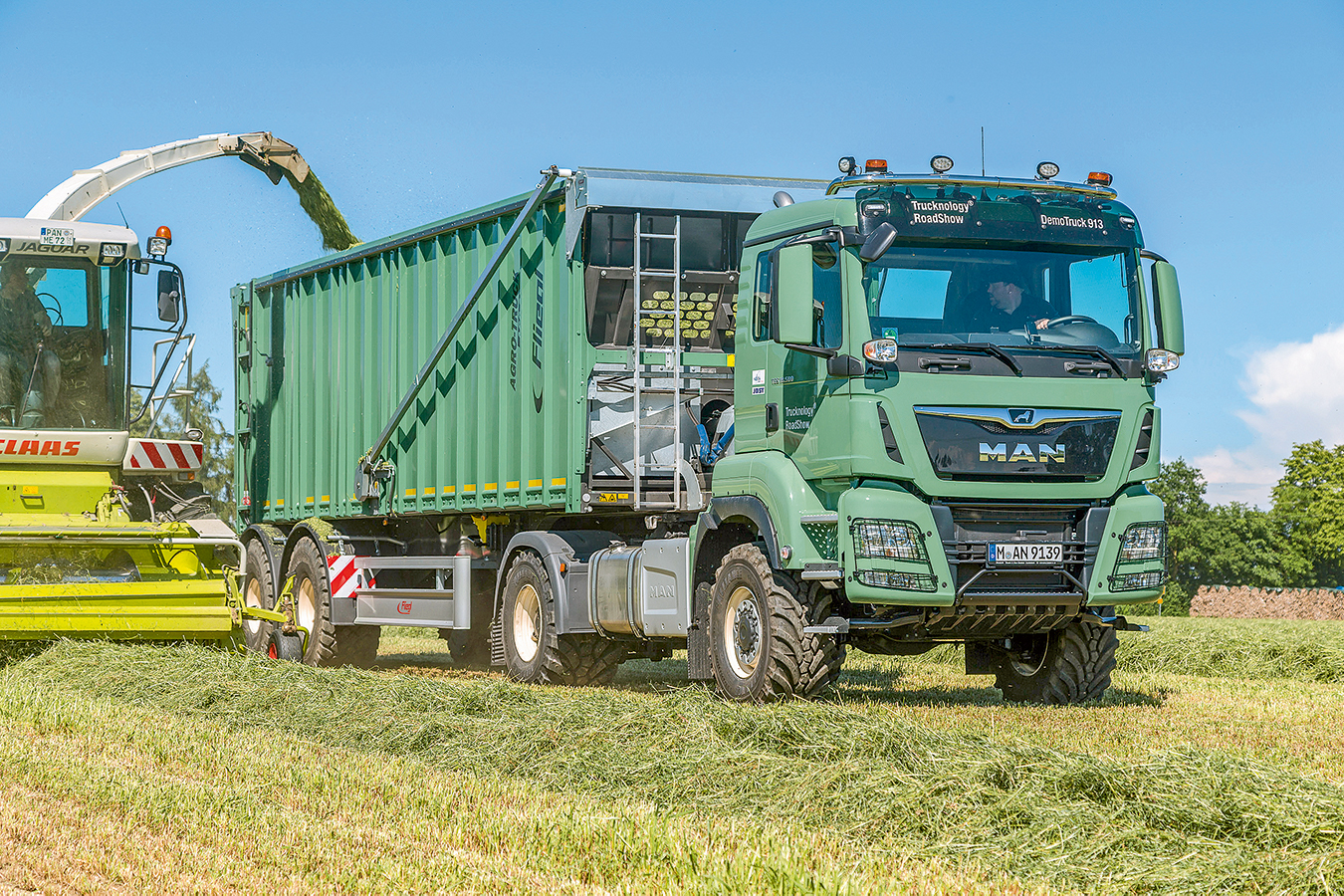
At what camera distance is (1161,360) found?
33.0 ft

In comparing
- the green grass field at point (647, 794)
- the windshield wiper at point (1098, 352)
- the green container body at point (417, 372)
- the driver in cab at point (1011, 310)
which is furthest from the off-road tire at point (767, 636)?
the green container body at point (417, 372)

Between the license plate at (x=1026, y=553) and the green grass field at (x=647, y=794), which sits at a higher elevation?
the license plate at (x=1026, y=553)

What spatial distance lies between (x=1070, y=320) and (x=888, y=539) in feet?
6.37

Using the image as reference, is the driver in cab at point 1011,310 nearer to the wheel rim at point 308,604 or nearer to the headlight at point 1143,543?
the headlight at point 1143,543

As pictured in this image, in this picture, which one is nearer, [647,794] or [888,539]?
[647,794]

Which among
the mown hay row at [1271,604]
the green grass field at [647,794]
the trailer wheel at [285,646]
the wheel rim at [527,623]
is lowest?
the mown hay row at [1271,604]

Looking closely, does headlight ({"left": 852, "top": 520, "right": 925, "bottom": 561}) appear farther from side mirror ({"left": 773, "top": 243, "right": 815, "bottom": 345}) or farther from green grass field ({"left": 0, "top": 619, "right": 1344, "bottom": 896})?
side mirror ({"left": 773, "top": 243, "right": 815, "bottom": 345})

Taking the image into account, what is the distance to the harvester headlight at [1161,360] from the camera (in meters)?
10.0

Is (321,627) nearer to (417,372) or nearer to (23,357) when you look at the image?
(417,372)

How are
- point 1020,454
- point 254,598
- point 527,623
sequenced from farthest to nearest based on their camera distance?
point 254,598 < point 527,623 < point 1020,454

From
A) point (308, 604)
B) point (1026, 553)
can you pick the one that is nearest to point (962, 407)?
point (1026, 553)

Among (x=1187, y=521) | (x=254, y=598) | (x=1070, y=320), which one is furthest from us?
(x=1187, y=521)

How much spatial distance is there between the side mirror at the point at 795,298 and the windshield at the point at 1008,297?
0.38 meters

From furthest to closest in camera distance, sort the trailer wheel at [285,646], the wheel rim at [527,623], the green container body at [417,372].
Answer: the trailer wheel at [285,646] < the wheel rim at [527,623] < the green container body at [417,372]
